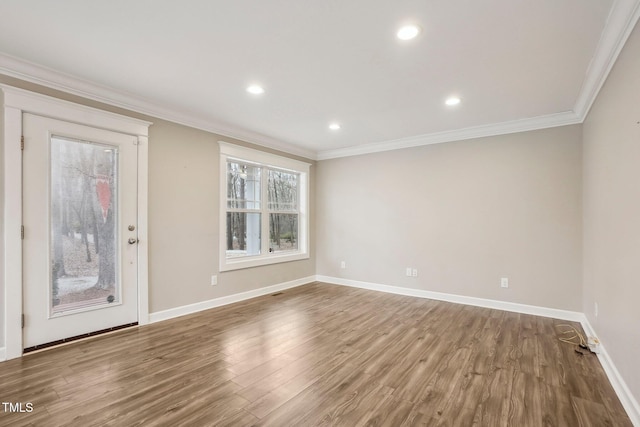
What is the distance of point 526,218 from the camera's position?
12.7 feet

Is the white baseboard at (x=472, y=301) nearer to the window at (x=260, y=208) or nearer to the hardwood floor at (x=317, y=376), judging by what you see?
the hardwood floor at (x=317, y=376)

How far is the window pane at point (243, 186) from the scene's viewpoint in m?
4.52

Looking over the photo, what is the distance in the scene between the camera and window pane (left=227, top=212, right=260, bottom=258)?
4.51m

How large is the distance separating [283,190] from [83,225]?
3092mm

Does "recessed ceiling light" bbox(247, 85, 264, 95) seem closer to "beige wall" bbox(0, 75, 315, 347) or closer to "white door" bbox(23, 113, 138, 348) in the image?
"beige wall" bbox(0, 75, 315, 347)

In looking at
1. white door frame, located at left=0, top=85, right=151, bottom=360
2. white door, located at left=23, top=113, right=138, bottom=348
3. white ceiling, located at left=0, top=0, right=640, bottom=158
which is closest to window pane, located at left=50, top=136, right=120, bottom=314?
white door, located at left=23, top=113, right=138, bottom=348

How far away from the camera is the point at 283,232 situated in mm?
5480

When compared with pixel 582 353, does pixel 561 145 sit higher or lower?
higher

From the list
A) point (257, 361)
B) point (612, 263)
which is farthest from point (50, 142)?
point (612, 263)

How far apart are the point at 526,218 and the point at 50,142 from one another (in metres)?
5.42

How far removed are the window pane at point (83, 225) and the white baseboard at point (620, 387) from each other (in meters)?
4.34

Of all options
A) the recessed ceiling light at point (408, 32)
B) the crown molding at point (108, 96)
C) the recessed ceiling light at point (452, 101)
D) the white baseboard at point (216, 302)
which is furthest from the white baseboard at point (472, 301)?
the recessed ceiling light at point (408, 32)

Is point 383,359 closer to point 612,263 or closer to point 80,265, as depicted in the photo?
point 612,263

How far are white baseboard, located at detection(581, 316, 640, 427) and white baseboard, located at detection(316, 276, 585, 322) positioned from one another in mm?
1204
